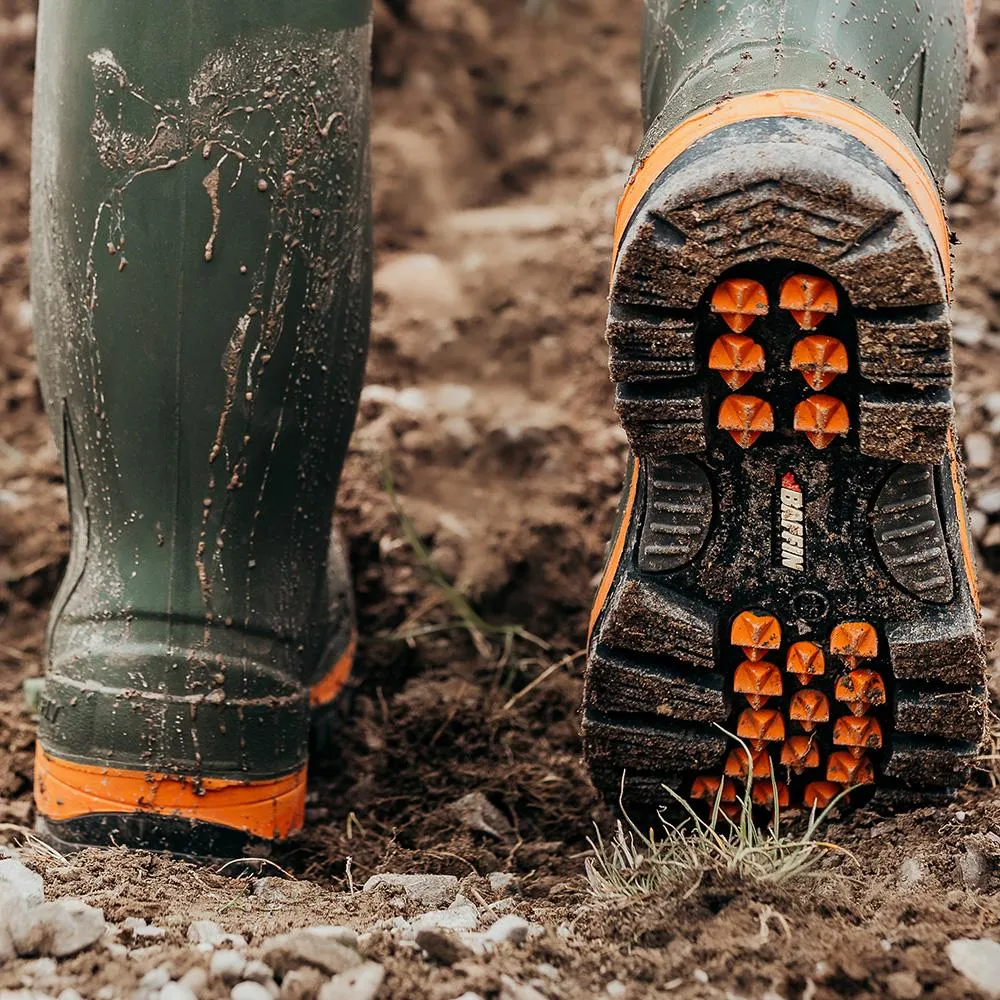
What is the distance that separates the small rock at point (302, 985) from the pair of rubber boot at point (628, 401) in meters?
0.38

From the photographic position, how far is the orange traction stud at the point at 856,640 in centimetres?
123

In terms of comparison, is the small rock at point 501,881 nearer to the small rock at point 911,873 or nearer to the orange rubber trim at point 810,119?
the small rock at point 911,873

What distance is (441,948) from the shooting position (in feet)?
3.36

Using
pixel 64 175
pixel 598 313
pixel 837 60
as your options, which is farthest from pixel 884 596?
pixel 598 313

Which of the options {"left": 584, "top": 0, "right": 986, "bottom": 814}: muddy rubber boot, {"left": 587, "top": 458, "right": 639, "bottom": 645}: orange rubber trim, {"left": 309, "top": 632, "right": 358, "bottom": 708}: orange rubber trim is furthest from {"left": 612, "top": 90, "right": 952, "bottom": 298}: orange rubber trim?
{"left": 309, "top": 632, "right": 358, "bottom": 708}: orange rubber trim

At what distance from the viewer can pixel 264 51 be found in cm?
124

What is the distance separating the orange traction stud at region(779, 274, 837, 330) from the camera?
111 cm

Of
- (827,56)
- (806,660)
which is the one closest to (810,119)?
Answer: (827,56)

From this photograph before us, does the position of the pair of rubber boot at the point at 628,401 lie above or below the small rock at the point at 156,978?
above

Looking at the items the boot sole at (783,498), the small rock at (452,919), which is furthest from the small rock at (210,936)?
the boot sole at (783,498)

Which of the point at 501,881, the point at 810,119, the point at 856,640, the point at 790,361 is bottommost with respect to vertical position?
the point at 501,881

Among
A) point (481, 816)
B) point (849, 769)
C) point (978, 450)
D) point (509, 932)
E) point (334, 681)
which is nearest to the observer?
point (509, 932)

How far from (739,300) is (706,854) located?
43 centimetres

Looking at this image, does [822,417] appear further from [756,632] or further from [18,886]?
[18,886]
